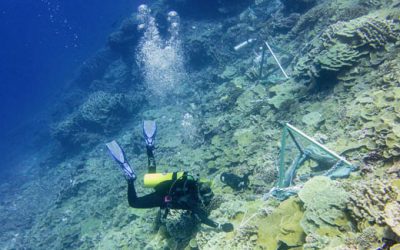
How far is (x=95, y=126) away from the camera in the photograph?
1625cm

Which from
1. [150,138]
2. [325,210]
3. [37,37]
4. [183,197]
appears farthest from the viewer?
[37,37]

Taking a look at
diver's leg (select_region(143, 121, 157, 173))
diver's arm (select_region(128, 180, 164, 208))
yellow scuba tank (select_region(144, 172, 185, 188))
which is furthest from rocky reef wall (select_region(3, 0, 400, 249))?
diver's leg (select_region(143, 121, 157, 173))

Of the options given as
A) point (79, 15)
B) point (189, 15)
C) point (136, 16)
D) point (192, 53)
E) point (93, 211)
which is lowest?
point (93, 211)

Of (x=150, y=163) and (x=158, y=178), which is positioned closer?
(x=158, y=178)

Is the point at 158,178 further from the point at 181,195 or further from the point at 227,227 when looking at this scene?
the point at 227,227

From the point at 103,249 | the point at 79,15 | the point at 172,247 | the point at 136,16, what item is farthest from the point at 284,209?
the point at 79,15

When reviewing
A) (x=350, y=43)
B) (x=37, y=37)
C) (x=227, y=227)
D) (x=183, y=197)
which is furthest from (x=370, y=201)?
(x=37, y=37)

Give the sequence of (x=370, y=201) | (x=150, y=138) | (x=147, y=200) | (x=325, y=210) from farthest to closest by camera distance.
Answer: (x=150, y=138)
(x=147, y=200)
(x=325, y=210)
(x=370, y=201)

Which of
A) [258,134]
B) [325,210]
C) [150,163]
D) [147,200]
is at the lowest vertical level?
[258,134]

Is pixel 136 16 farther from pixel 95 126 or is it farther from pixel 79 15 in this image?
pixel 79 15

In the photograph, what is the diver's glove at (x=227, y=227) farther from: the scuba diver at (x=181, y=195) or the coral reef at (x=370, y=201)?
the coral reef at (x=370, y=201)

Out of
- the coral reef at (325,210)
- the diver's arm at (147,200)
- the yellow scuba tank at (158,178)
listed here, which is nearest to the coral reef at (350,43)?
the coral reef at (325,210)

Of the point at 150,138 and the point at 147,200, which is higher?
the point at 150,138

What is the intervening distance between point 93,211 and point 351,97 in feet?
28.8
